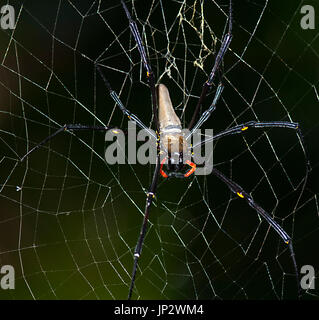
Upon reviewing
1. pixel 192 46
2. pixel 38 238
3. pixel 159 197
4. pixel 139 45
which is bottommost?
pixel 38 238

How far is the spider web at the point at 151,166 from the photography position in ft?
11.0

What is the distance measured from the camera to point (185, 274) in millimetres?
3879

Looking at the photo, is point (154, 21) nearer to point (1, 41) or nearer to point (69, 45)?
point (69, 45)

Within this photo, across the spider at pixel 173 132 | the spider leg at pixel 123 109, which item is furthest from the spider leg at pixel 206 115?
the spider leg at pixel 123 109

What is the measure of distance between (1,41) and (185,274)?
226 cm

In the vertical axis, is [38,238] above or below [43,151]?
below

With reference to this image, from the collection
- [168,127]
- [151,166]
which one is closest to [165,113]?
[168,127]

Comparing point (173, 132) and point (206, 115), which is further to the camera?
point (206, 115)

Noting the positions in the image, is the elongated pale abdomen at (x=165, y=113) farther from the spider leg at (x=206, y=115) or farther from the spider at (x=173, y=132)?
the spider leg at (x=206, y=115)

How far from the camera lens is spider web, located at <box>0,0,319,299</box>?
11.0ft

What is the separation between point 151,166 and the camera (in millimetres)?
3787

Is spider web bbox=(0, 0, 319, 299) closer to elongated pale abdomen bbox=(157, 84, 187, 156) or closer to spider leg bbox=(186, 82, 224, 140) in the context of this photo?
A: spider leg bbox=(186, 82, 224, 140)

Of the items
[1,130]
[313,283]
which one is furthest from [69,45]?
[313,283]

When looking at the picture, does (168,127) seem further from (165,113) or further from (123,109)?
(123,109)
